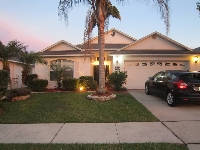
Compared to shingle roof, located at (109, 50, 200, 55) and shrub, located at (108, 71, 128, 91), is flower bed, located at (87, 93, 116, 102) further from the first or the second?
shingle roof, located at (109, 50, 200, 55)

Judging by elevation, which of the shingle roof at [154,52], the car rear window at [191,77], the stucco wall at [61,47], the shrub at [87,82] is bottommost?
the shrub at [87,82]

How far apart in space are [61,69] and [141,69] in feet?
22.0

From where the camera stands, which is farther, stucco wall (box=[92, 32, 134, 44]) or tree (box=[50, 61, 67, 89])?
stucco wall (box=[92, 32, 134, 44])

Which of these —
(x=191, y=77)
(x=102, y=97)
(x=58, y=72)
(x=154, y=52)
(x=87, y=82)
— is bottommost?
(x=102, y=97)

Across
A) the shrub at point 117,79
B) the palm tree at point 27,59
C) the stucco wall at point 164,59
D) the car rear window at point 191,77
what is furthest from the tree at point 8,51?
the car rear window at point 191,77

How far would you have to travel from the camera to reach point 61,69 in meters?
15.2

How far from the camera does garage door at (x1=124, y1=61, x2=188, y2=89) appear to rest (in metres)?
14.7

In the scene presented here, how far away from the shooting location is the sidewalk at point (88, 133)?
14.9 ft

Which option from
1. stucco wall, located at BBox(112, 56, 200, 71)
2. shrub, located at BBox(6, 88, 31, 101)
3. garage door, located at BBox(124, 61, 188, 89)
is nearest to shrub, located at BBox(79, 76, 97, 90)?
stucco wall, located at BBox(112, 56, 200, 71)

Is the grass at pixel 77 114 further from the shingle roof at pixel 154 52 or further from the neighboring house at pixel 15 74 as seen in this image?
the neighboring house at pixel 15 74

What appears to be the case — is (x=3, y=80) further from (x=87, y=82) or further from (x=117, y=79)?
(x=117, y=79)

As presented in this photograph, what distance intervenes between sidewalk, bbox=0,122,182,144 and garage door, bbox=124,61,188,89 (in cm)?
916

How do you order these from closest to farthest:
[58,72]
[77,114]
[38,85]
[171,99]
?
[77,114]
[171,99]
[38,85]
[58,72]

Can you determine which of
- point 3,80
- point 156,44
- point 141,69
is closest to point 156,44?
point 156,44
